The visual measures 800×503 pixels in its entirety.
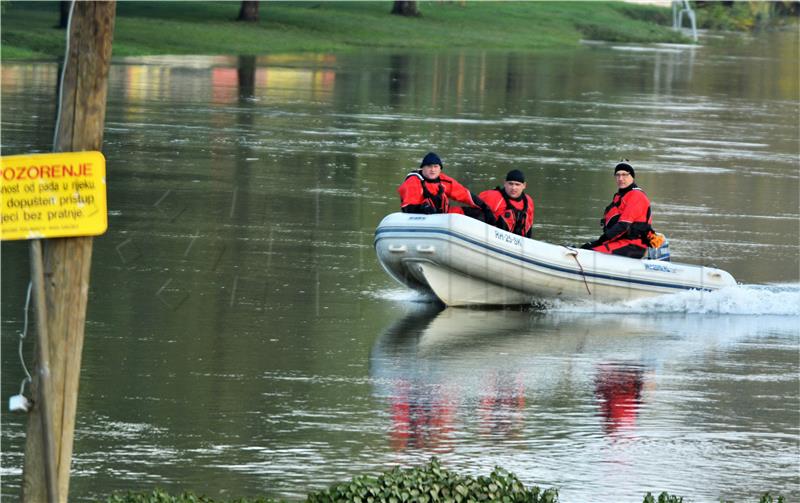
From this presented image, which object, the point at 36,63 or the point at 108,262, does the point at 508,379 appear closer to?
the point at 108,262

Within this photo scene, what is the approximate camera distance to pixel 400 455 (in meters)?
10.6

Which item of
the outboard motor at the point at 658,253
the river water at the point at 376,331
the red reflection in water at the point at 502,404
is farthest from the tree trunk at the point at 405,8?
the red reflection in water at the point at 502,404

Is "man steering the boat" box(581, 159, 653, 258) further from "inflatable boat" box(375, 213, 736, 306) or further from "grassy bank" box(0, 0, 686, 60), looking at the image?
"grassy bank" box(0, 0, 686, 60)

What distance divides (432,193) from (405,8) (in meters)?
50.8

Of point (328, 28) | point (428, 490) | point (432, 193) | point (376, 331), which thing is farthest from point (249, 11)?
point (428, 490)

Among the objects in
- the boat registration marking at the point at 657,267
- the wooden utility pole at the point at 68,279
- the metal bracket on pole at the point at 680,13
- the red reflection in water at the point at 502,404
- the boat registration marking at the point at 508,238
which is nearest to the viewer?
the wooden utility pole at the point at 68,279

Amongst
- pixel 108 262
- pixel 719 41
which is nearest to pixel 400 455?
pixel 108 262

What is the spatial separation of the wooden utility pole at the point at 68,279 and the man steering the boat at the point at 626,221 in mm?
9880

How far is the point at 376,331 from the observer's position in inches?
598

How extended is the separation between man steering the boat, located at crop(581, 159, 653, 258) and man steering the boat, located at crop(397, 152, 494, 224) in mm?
1261

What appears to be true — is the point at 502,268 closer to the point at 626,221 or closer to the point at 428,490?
the point at 626,221

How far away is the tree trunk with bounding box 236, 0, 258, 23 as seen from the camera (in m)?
57.7

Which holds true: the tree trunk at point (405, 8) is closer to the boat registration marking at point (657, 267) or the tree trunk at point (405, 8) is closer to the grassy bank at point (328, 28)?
the grassy bank at point (328, 28)

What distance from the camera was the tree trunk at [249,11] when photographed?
57697mm
